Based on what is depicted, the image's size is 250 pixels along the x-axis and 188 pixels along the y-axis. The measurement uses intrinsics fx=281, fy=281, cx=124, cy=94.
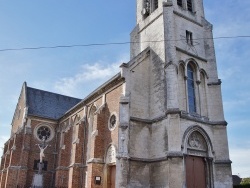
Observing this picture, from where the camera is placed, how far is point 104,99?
23.2 metres

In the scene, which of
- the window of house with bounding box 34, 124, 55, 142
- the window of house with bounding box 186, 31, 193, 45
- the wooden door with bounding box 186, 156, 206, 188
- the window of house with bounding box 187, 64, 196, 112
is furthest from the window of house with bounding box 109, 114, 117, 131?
the window of house with bounding box 34, 124, 55, 142

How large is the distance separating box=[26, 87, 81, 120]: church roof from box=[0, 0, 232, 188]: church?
8.32 m

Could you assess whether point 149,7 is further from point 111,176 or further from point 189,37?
point 111,176

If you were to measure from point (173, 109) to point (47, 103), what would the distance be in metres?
21.2

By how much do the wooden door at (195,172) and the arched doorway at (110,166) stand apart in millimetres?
5262

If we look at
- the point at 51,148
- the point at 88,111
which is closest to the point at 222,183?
the point at 88,111

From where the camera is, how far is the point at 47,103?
35.2m

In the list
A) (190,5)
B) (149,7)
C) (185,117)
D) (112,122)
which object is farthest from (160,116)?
(190,5)

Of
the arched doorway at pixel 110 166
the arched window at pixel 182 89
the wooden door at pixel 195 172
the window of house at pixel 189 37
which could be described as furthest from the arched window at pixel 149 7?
the wooden door at pixel 195 172

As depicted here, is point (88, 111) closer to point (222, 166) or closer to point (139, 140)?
point (139, 140)

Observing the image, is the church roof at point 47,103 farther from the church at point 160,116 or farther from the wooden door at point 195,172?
the wooden door at point 195,172

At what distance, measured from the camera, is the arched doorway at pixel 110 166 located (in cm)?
2033

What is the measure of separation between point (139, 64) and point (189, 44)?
441 cm

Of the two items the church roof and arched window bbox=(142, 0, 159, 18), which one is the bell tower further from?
the church roof
